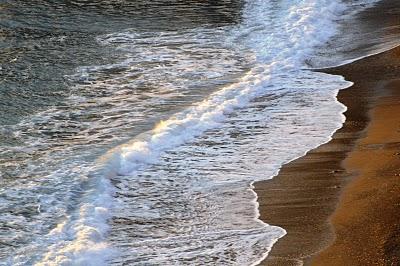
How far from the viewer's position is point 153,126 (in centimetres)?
1002

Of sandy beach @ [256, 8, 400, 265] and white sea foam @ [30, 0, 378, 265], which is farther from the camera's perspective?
white sea foam @ [30, 0, 378, 265]

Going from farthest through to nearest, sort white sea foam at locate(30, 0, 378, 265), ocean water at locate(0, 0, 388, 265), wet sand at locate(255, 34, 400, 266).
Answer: ocean water at locate(0, 0, 388, 265)
white sea foam at locate(30, 0, 378, 265)
wet sand at locate(255, 34, 400, 266)

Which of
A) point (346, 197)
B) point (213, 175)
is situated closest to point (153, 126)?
point (213, 175)

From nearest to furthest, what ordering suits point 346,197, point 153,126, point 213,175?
point 346,197, point 213,175, point 153,126

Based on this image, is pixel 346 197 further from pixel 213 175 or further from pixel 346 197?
pixel 213 175

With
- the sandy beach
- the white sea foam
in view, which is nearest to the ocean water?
the white sea foam

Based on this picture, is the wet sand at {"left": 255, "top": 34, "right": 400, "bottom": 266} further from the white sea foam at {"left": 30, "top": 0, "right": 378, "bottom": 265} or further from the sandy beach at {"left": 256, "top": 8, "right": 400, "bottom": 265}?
the white sea foam at {"left": 30, "top": 0, "right": 378, "bottom": 265}

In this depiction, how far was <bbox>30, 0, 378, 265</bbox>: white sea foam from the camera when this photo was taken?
6.61m

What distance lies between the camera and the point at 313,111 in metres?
10.2

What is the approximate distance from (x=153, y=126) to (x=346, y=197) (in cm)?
326

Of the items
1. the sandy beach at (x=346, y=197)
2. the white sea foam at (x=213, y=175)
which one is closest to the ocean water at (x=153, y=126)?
the white sea foam at (x=213, y=175)

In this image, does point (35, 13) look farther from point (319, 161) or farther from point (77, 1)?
point (319, 161)

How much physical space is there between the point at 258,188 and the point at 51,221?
1868mm

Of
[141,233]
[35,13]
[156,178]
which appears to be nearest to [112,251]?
→ [141,233]
